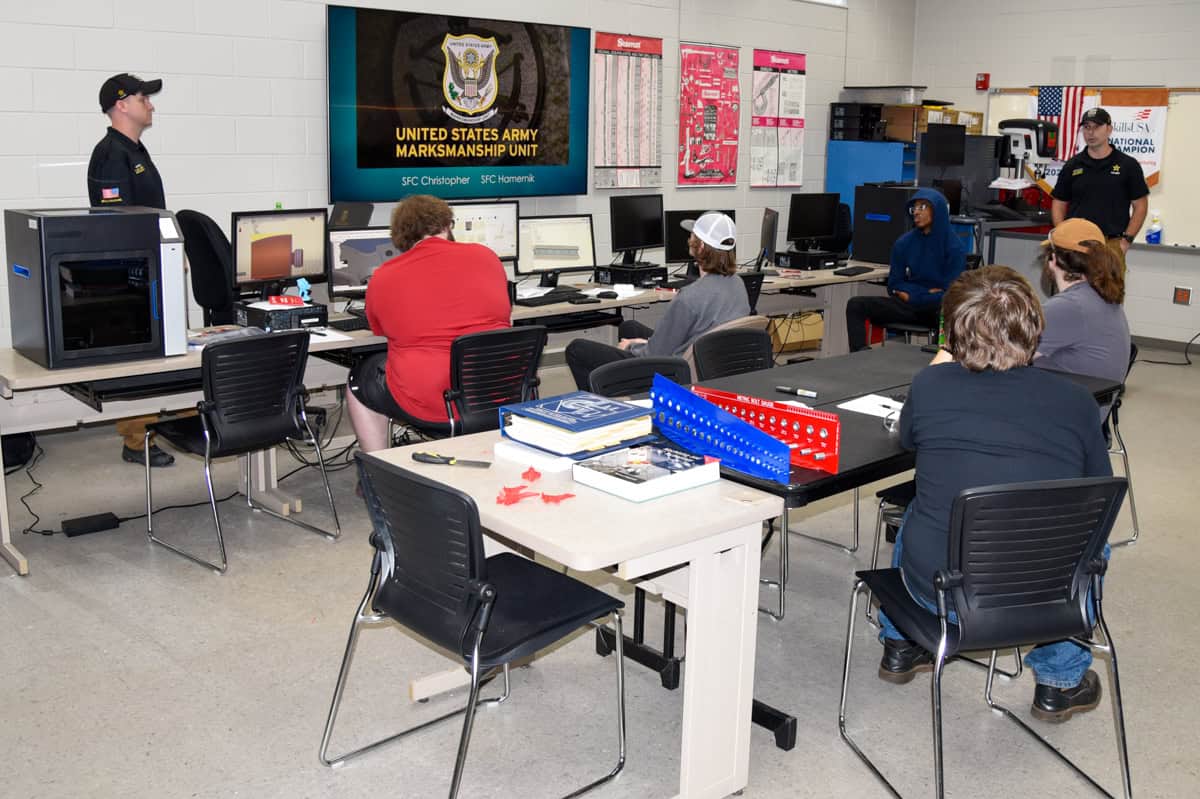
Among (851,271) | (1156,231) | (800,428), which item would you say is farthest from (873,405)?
(1156,231)

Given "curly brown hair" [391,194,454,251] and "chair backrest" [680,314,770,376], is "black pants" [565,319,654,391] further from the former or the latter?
"curly brown hair" [391,194,454,251]

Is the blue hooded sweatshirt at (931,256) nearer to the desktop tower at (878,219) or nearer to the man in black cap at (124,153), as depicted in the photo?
the desktop tower at (878,219)

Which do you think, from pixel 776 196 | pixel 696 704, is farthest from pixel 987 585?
pixel 776 196

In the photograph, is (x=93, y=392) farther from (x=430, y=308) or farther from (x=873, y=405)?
(x=873, y=405)

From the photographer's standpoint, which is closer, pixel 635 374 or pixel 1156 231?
pixel 635 374

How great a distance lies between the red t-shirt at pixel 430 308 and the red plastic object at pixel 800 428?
1.50 metres

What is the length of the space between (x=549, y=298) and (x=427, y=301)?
1577 millimetres

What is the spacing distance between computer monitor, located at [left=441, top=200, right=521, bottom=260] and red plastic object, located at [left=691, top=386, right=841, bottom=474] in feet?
9.80

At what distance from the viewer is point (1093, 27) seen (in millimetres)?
8242

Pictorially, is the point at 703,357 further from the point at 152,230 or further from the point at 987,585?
the point at 152,230

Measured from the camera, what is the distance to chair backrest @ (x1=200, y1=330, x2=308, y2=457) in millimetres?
3863

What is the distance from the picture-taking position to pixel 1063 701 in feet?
9.79

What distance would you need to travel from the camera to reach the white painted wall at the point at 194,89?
4.88 metres

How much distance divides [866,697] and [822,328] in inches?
196
